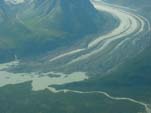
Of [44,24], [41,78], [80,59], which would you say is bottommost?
[41,78]

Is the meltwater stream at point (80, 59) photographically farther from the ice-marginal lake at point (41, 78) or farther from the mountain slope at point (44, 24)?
the mountain slope at point (44, 24)

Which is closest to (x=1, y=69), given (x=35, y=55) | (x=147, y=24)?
(x=35, y=55)

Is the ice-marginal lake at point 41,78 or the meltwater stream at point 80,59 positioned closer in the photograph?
the meltwater stream at point 80,59

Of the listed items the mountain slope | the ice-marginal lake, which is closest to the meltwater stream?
the ice-marginal lake


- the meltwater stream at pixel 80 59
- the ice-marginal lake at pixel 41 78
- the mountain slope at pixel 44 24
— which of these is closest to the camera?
the meltwater stream at pixel 80 59

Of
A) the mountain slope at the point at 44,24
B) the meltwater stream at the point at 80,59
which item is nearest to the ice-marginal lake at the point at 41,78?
the meltwater stream at the point at 80,59

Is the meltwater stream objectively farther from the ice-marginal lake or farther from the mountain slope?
the mountain slope

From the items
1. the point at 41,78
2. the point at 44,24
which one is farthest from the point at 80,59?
the point at 44,24

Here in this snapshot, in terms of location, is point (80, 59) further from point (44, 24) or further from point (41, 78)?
point (44, 24)

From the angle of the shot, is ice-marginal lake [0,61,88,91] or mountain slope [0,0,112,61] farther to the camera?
mountain slope [0,0,112,61]

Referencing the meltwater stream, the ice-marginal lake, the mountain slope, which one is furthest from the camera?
the mountain slope

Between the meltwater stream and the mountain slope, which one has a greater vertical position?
the mountain slope
